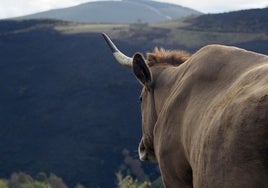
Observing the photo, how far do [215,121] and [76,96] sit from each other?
346ft

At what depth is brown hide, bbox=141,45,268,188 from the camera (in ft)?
14.6

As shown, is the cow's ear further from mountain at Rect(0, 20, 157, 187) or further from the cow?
mountain at Rect(0, 20, 157, 187)

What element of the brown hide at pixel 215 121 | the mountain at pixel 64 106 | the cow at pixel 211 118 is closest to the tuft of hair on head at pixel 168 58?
the cow at pixel 211 118

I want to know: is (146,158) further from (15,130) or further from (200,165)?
(15,130)

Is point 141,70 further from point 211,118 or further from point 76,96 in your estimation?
point 76,96

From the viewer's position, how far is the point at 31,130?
106500 mm

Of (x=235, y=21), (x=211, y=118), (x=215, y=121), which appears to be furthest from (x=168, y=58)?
(x=235, y=21)

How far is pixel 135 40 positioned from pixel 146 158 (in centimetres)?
10634

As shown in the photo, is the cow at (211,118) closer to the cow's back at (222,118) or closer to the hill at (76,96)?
the cow's back at (222,118)

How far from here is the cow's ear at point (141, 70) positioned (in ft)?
25.2

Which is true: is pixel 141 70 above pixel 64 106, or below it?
above

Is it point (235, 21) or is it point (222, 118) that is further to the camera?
point (235, 21)

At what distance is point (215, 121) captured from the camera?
5.04 m

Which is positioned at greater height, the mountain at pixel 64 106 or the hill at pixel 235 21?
the hill at pixel 235 21
